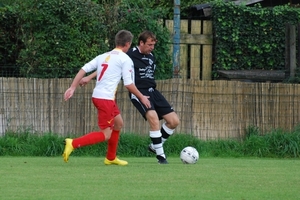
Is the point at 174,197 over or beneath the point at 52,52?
beneath

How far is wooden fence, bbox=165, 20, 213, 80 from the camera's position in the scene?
20.9 meters

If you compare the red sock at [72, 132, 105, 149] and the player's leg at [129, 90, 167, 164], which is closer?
the red sock at [72, 132, 105, 149]

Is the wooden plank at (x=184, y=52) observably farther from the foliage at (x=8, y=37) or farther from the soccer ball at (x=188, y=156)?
the soccer ball at (x=188, y=156)

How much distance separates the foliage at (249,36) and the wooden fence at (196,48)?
29 cm

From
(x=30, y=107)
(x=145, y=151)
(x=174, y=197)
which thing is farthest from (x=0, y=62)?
(x=174, y=197)

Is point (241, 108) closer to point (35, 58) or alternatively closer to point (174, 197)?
point (35, 58)

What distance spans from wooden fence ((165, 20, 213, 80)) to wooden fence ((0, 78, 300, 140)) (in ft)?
14.3

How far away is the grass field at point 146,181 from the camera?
323 inches

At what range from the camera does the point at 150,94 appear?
41.0 feet

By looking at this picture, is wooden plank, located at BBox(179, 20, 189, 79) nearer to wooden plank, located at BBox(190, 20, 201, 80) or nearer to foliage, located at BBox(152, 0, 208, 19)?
wooden plank, located at BBox(190, 20, 201, 80)

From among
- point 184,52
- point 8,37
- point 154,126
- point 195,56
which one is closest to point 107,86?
point 154,126

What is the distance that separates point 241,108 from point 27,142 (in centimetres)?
439

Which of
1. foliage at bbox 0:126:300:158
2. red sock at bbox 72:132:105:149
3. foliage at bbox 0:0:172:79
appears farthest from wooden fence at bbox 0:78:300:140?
red sock at bbox 72:132:105:149

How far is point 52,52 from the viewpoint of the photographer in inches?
683
